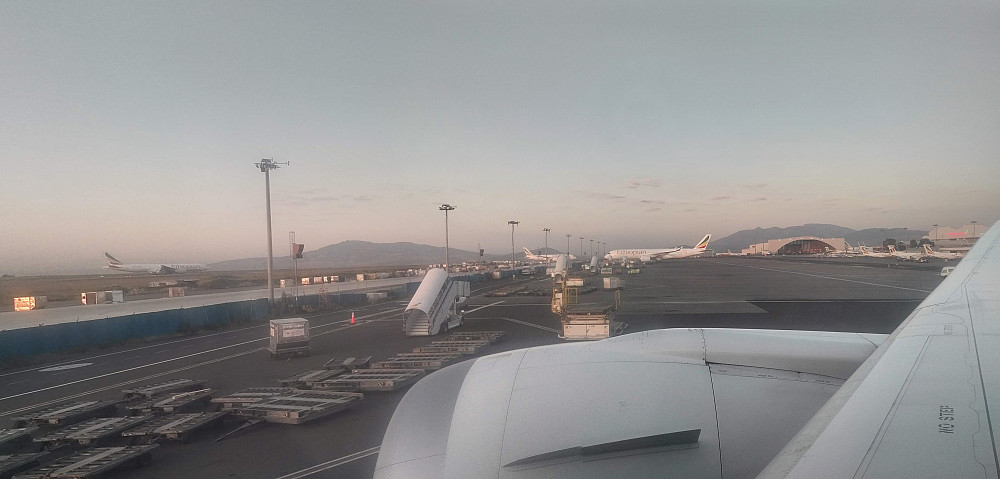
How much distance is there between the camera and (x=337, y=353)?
63.1ft

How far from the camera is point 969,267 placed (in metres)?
4.55

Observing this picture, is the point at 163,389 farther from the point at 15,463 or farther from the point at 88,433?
the point at 15,463

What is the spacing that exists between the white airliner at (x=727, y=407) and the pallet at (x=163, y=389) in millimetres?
12777

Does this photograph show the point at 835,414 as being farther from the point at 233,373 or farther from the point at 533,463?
the point at 233,373

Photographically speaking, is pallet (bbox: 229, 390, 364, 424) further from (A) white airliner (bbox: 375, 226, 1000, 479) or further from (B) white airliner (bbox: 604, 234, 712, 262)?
(B) white airliner (bbox: 604, 234, 712, 262)

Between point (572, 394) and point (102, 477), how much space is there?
8.82 m

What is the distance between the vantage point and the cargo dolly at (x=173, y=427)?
32.4ft

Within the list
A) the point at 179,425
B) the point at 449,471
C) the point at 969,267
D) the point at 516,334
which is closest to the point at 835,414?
the point at 449,471

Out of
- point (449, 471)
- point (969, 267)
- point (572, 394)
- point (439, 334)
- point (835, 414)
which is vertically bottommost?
point (439, 334)

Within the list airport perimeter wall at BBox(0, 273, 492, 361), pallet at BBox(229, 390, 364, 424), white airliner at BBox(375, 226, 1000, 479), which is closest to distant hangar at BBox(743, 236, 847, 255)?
airport perimeter wall at BBox(0, 273, 492, 361)

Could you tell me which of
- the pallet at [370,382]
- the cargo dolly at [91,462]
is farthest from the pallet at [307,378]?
the cargo dolly at [91,462]

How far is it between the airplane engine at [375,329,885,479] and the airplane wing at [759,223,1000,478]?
718 millimetres

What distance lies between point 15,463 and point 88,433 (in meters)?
1.50

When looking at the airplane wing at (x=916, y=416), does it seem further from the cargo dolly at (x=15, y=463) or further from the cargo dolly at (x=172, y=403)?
the cargo dolly at (x=172, y=403)
